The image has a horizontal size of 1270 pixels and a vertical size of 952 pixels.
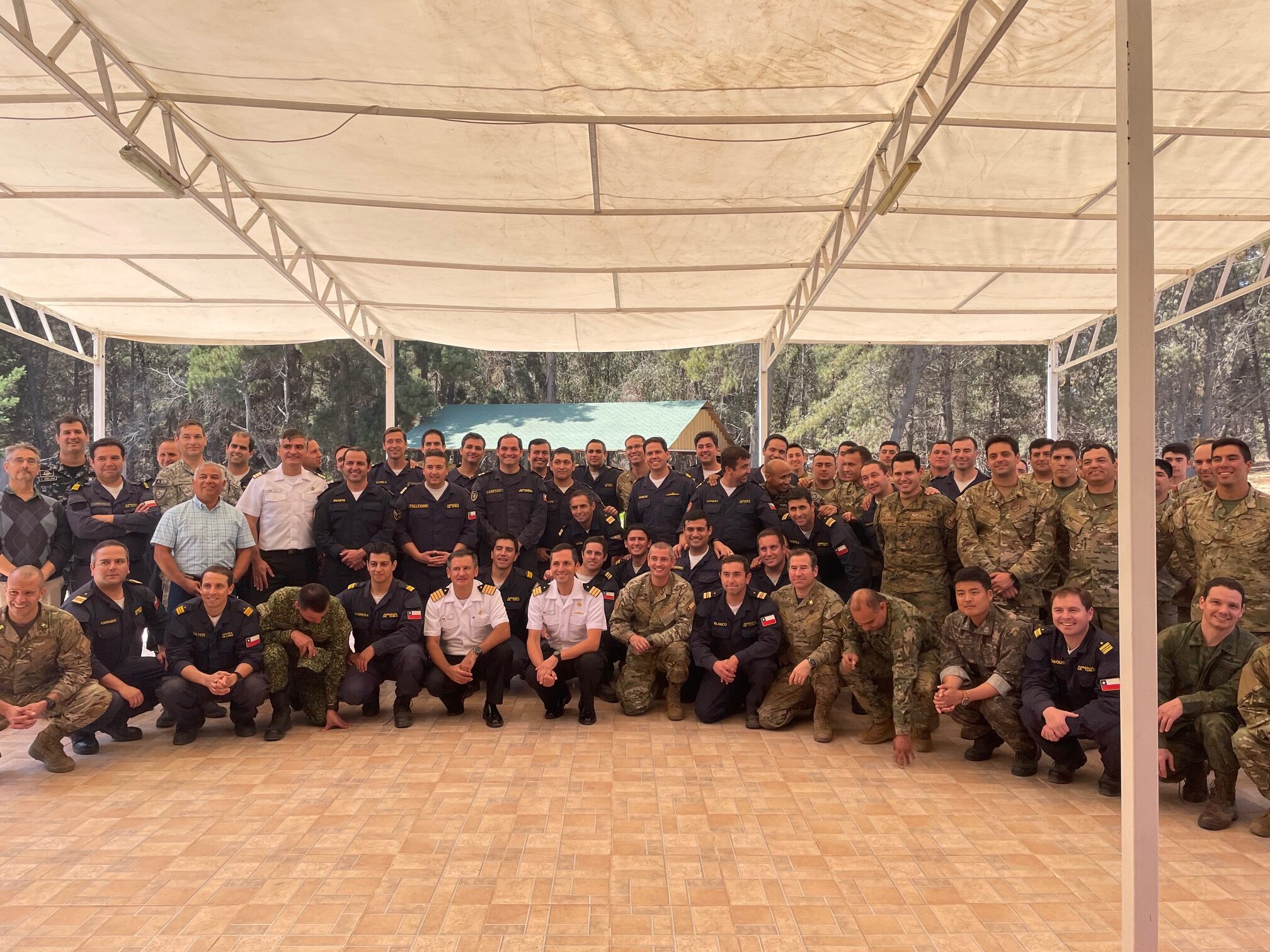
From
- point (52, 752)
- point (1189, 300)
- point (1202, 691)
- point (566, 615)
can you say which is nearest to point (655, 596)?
point (566, 615)

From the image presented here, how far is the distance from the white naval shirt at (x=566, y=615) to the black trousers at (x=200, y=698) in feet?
5.17

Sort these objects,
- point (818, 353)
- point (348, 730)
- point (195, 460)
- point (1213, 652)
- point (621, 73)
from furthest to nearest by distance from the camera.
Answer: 1. point (818, 353)
2. point (195, 460)
3. point (348, 730)
4. point (621, 73)
5. point (1213, 652)

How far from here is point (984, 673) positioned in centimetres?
462

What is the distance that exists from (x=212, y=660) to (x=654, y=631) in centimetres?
255

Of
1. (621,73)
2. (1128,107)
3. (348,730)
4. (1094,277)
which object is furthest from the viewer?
(1094,277)

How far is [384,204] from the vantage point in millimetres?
6234

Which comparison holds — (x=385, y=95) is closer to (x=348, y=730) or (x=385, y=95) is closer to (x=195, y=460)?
(x=195, y=460)

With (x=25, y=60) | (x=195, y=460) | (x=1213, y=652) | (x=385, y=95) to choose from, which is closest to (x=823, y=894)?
(x=1213, y=652)

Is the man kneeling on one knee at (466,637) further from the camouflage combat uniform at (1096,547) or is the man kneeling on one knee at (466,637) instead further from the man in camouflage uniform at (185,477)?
the camouflage combat uniform at (1096,547)

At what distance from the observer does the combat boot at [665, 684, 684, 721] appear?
5.34 meters

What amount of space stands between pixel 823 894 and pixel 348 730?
10.1ft

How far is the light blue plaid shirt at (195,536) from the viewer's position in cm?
524

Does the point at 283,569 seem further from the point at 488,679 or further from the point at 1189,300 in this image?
the point at 1189,300

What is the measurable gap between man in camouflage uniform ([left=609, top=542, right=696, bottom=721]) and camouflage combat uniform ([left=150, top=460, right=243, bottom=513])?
2.71 meters
